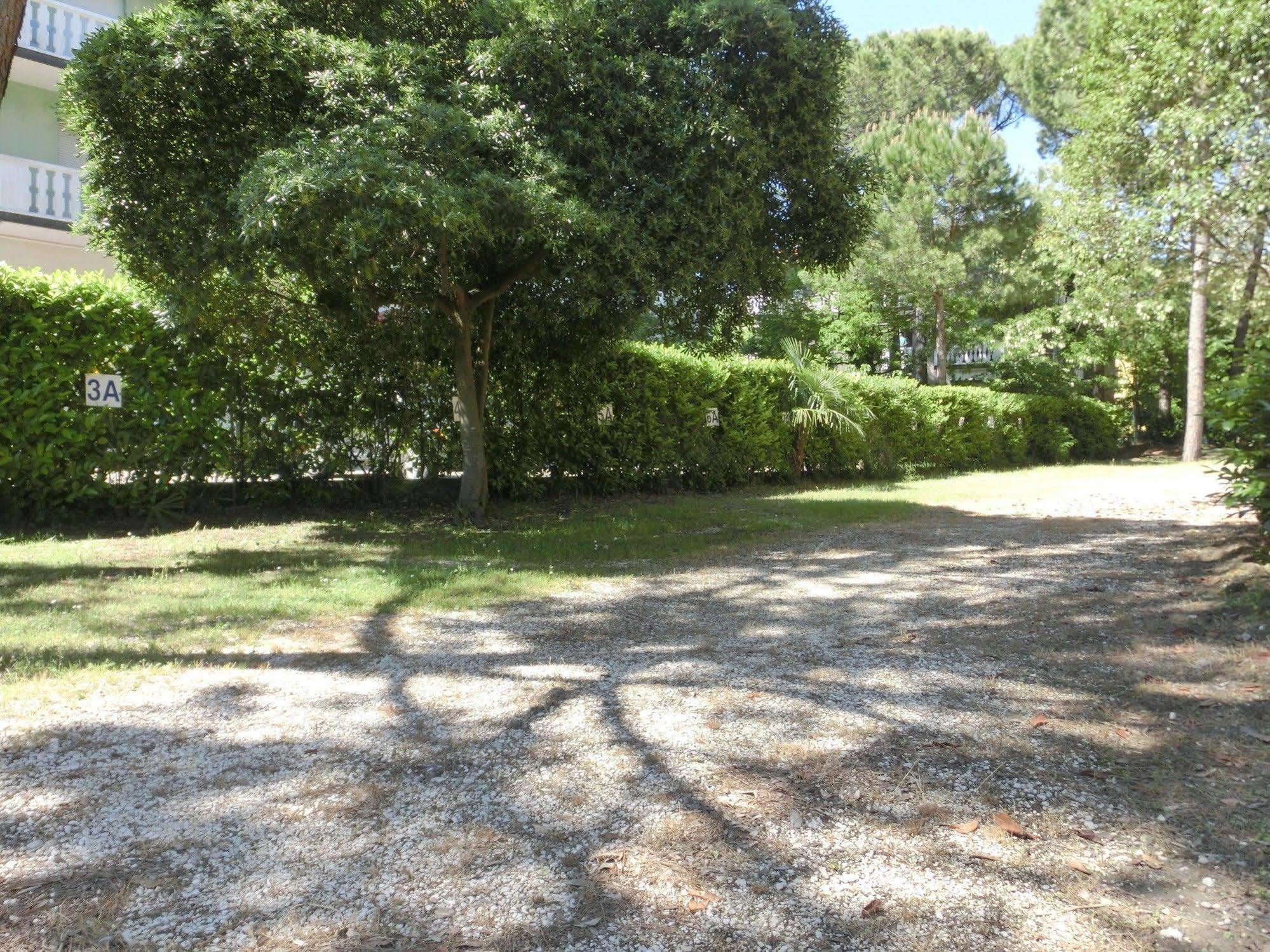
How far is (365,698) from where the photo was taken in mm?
4047

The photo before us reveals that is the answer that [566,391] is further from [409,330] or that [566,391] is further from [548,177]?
[548,177]

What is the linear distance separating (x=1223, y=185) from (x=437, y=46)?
409 inches

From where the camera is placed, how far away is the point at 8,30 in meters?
4.46

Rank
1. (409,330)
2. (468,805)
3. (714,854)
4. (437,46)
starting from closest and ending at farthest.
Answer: (714,854) < (468,805) < (437,46) < (409,330)

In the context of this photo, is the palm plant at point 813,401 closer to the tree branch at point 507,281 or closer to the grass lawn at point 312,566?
the grass lawn at point 312,566

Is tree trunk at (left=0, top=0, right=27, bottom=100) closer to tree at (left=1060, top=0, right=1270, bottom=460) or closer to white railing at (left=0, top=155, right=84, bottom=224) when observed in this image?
white railing at (left=0, top=155, right=84, bottom=224)

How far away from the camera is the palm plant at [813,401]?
1578 centimetres

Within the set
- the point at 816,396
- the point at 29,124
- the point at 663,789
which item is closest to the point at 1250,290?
the point at 816,396

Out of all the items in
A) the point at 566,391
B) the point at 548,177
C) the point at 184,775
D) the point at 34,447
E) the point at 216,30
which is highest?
the point at 216,30

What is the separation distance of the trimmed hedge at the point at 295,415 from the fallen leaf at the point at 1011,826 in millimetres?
8314

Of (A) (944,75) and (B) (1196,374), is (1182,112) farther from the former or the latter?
(A) (944,75)

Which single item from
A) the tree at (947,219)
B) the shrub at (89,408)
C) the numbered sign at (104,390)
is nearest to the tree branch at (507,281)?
the shrub at (89,408)

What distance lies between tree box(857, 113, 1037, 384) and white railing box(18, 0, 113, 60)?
17364 mm

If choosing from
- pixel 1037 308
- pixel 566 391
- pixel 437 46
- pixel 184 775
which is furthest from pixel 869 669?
pixel 1037 308
